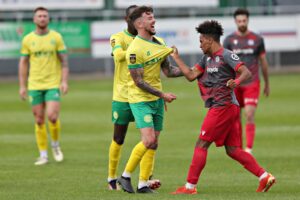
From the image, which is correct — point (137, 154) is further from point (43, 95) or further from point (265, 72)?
point (265, 72)

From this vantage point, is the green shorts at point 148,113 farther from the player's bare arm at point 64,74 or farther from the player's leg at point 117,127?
the player's bare arm at point 64,74

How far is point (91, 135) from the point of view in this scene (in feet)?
72.1

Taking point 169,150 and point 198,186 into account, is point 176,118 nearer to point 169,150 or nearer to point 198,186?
point 169,150

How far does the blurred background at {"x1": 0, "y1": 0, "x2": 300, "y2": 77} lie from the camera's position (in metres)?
38.4

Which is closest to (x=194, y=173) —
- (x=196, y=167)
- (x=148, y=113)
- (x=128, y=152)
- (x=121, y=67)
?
(x=196, y=167)

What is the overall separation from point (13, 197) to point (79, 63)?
29751 millimetres

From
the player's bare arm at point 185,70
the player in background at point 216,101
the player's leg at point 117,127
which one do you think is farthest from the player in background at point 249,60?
the player's bare arm at point 185,70

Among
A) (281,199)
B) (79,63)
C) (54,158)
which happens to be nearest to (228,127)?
(281,199)

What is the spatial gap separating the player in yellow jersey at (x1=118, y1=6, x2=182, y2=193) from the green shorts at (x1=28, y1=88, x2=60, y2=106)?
4.42 m

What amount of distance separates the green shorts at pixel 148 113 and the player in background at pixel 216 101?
520 millimetres

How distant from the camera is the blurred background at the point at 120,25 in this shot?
38438 millimetres

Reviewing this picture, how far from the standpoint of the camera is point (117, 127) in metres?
13.0

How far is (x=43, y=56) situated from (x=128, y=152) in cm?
278

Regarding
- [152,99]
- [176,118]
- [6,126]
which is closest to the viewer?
[152,99]
